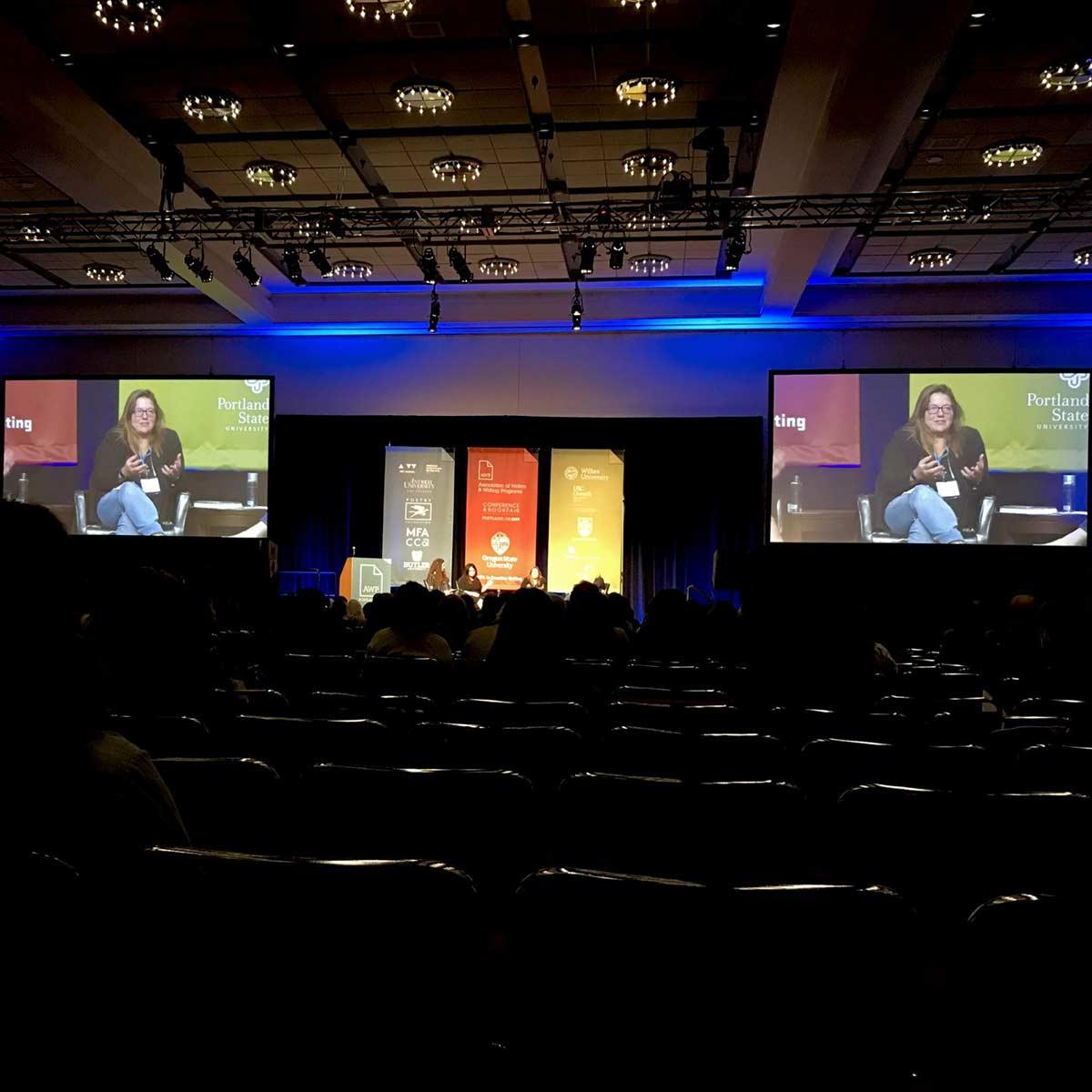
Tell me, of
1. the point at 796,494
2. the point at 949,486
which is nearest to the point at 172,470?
the point at 796,494

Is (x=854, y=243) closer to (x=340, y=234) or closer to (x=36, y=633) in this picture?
(x=340, y=234)

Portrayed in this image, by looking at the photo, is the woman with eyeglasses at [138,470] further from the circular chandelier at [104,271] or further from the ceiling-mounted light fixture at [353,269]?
the ceiling-mounted light fixture at [353,269]

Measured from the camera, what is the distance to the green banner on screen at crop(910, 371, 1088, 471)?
12328mm

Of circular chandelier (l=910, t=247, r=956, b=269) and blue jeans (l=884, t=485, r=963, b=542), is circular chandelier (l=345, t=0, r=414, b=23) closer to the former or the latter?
circular chandelier (l=910, t=247, r=956, b=269)

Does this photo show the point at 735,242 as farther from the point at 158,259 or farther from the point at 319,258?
the point at 158,259

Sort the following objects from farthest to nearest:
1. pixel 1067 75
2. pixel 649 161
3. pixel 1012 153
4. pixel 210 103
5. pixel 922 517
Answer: pixel 922 517 < pixel 649 161 < pixel 1012 153 < pixel 210 103 < pixel 1067 75

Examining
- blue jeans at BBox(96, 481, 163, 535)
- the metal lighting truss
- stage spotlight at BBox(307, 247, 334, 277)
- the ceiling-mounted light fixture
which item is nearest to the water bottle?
the metal lighting truss

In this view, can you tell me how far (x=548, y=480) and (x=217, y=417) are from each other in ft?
15.8

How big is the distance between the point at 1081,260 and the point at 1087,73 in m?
4.70

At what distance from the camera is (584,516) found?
46.5ft

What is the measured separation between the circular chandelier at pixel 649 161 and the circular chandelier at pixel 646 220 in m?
0.38

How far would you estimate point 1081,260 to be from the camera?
11406 mm

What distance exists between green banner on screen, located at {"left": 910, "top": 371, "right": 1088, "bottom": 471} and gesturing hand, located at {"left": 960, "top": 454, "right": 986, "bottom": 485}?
0.31 ft

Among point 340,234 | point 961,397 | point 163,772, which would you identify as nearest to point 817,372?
point 961,397
